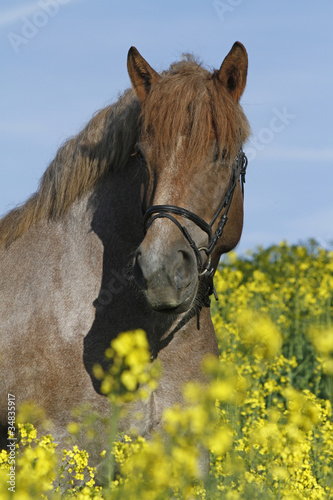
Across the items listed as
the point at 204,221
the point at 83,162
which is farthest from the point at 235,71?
the point at 83,162

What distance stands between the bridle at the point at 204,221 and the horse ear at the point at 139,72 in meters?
0.72

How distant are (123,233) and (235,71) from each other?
1227mm

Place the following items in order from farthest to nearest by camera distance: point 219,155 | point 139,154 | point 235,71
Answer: point 235,71
point 139,154
point 219,155

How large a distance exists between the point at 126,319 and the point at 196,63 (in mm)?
1733

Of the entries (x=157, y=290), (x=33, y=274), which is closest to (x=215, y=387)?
(x=157, y=290)

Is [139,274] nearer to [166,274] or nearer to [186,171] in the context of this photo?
[166,274]

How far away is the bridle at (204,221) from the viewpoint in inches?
138


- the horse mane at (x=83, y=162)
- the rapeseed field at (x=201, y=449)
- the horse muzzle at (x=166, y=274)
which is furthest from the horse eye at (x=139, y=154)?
the rapeseed field at (x=201, y=449)

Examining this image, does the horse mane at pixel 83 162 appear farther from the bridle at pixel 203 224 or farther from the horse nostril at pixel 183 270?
the horse nostril at pixel 183 270

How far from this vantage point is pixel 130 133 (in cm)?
411

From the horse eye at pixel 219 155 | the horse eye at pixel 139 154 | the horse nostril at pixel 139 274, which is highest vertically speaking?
the horse eye at pixel 219 155

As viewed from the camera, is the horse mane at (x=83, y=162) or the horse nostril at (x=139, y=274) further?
the horse mane at (x=83, y=162)

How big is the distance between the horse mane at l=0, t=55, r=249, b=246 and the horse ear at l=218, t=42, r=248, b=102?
81 mm

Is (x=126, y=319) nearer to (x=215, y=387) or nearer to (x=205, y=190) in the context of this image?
(x=205, y=190)
